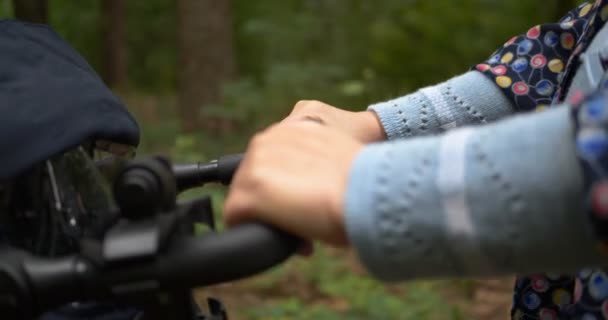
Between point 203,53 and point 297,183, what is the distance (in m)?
6.90

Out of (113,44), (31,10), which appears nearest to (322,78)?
(31,10)

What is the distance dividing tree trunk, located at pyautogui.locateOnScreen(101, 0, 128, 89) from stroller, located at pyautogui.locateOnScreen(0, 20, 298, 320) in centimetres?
1240

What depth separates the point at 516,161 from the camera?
2.61ft

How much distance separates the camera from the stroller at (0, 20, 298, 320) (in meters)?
0.84

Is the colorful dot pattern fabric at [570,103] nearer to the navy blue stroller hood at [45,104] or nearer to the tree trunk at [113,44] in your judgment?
the navy blue stroller hood at [45,104]

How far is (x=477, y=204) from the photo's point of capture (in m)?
0.80

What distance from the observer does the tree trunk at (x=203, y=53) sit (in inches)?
294

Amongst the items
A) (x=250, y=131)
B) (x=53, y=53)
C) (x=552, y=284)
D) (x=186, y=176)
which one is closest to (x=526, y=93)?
(x=552, y=284)

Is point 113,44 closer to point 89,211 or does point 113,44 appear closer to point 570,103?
point 89,211

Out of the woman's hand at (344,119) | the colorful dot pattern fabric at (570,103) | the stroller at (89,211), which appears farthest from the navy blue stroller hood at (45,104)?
the colorful dot pattern fabric at (570,103)

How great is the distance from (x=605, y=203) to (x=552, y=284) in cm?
54

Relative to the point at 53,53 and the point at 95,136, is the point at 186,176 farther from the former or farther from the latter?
the point at 53,53

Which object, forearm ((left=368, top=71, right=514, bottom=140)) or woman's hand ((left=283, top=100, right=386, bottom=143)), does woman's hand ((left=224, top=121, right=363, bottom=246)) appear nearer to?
woman's hand ((left=283, top=100, right=386, bottom=143))

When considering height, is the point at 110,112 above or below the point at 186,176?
above
